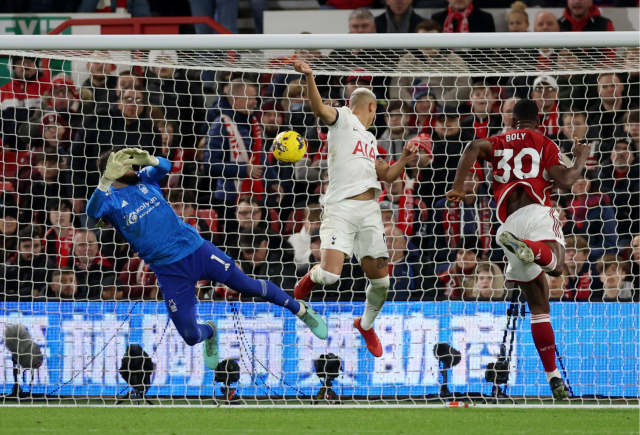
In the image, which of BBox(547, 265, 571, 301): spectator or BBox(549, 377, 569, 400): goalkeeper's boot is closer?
BBox(549, 377, 569, 400): goalkeeper's boot

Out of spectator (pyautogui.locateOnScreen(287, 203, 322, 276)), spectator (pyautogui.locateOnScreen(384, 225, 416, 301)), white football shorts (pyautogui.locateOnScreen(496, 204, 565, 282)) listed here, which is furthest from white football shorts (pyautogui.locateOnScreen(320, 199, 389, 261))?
spectator (pyautogui.locateOnScreen(287, 203, 322, 276))

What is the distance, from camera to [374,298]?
6.79m

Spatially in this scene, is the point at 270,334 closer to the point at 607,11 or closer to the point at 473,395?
the point at 473,395

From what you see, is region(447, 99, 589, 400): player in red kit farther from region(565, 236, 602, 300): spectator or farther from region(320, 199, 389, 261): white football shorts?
region(565, 236, 602, 300): spectator

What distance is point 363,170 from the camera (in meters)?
6.61

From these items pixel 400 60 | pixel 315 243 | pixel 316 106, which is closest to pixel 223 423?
pixel 316 106

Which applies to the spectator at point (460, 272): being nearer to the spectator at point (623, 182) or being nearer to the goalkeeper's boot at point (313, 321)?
the spectator at point (623, 182)

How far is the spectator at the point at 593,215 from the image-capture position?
8.52 meters

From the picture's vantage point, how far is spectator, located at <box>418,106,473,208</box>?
29.3 ft

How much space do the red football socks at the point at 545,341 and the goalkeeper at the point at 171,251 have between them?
1703mm

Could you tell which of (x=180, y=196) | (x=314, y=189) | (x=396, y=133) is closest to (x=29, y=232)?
(x=180, y=196)

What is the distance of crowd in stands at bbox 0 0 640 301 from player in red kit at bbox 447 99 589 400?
65.2 inches

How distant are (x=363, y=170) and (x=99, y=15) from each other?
618 cm

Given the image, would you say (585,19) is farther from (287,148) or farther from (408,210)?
(287,148)
